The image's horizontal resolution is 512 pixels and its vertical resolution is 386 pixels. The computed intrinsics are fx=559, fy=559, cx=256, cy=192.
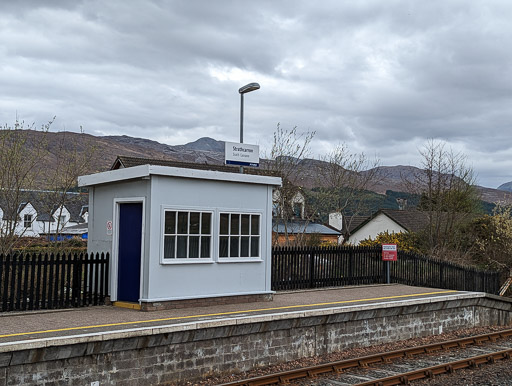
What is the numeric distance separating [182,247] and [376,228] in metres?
37.8

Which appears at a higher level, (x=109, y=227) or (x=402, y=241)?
(x=109, y=227)

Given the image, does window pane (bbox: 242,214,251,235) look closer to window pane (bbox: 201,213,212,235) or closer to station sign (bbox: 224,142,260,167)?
window pane (bbox: 201,213,212,235)

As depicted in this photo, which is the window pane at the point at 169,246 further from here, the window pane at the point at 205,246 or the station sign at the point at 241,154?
the station sign at the point at 241,154

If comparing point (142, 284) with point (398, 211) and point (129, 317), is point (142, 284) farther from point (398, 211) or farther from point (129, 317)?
point (398, 211)

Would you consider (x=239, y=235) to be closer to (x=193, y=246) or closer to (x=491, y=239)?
(x=193, y=246)

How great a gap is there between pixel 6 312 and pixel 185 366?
3.89 meters

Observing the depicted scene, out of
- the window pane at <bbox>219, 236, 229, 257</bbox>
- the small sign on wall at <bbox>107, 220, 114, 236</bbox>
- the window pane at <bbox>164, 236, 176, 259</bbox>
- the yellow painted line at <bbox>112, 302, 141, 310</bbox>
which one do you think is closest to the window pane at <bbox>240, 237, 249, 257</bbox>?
the window pane at <bbox>219, 236, 229, 257</bbox>

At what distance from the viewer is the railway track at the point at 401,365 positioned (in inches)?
406

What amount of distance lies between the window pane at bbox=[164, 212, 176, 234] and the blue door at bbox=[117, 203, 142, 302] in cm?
62

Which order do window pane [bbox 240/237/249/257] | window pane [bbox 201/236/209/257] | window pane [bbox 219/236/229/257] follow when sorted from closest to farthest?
window pane [bbox 201/236/209/257] → window pane [bbox 219/236/229/257] → window pane [bbox 240/237/249/257]

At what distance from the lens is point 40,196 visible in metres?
22.9

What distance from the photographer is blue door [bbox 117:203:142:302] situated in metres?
12.3

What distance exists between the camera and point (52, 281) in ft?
38.3

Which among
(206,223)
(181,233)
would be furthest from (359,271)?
(181,233)
